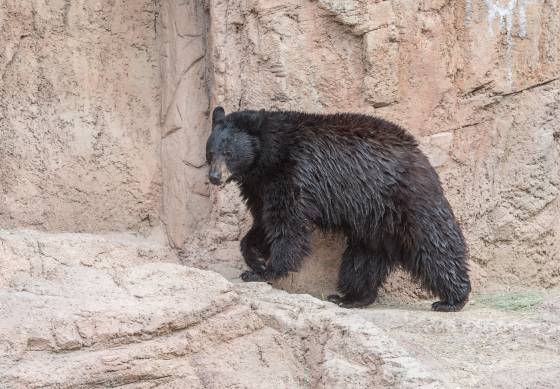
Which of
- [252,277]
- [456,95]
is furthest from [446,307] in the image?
[456,95]

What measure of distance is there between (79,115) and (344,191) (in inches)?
110

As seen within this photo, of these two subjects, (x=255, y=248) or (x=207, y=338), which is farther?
(x=255, y=248)

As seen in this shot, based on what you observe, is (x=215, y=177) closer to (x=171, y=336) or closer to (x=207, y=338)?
(x=207, y=338)

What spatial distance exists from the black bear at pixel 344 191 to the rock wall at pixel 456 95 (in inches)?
16.4

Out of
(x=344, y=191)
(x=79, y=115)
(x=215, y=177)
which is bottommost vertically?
(x=344, y=191)

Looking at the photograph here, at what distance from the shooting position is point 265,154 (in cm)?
848

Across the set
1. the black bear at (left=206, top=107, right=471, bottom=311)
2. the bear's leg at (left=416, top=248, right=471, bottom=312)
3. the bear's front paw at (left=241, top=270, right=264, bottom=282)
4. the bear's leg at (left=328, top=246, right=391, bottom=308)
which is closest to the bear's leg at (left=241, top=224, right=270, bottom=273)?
the black bear at (left=206, top=107, right=471, bottom=311)

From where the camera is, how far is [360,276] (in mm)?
8602

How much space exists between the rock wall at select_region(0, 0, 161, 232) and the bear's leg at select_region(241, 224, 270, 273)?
4.32ft

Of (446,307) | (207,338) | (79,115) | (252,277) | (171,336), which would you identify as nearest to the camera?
(171,336)

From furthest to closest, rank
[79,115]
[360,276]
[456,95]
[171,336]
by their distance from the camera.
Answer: [79,115] → [456,95] → [360,276] → [171,336]

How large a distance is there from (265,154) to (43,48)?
2492 millimetres

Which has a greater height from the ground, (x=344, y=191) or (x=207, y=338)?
(x=344, y=191)

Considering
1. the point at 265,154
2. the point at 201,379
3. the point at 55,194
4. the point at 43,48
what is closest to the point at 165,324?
the point at 201,379
